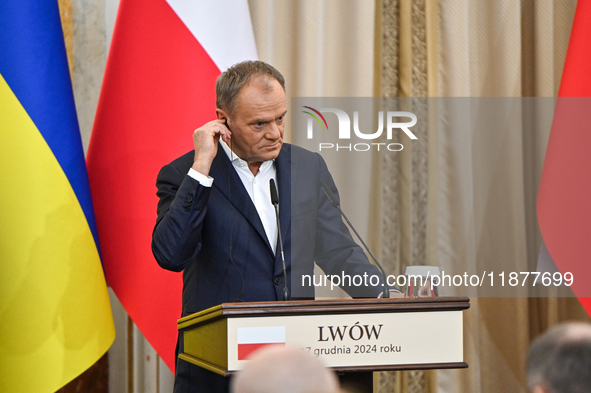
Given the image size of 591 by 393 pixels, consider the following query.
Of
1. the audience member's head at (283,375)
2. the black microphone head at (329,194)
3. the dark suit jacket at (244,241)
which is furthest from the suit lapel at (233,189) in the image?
the audience member's head at (283,375)

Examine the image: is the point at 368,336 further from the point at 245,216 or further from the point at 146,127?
the point at 146,127

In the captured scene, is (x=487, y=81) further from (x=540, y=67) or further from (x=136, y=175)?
(x=136, y=175)

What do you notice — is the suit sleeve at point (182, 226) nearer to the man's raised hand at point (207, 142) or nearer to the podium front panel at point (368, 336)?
the man's raised hand at point (207, 142)

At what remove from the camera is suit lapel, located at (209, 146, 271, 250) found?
2.10 metres

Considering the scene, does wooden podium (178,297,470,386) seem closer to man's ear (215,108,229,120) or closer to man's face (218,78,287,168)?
man's face (218,78,287,168)

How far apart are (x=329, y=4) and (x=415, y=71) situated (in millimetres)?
575

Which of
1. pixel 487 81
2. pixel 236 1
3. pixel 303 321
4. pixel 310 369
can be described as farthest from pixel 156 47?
pixel 310 369

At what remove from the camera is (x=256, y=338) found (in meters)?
1.52

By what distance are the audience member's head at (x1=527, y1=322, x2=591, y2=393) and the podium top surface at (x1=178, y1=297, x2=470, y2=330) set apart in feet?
2.50

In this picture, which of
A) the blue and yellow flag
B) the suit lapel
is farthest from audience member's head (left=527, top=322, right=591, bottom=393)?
the blue and yellow flag

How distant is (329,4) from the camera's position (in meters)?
3.44

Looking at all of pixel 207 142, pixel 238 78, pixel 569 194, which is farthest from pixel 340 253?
pixel 569 194

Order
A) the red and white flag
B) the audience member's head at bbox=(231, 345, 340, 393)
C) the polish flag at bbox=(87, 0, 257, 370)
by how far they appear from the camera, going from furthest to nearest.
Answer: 1. the polish flag at bbox=(87, 0, 257, 370)
2. the red and white flag
3. the audience member's head at bbox=(231, 345, 340, 393)

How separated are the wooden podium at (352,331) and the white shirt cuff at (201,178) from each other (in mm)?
523
